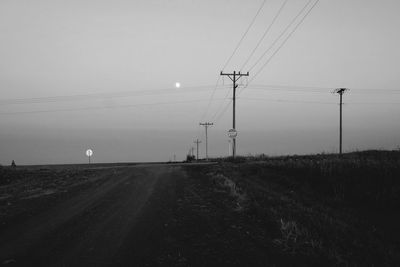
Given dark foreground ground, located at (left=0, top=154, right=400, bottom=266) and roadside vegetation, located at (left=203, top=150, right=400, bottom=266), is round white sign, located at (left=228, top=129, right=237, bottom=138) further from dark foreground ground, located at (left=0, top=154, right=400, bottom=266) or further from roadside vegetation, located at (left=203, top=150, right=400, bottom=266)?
dark foreground ground, located at (left=0, top=154, right=400, bottom=266)

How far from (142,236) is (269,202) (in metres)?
5.36

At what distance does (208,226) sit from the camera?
305 inches

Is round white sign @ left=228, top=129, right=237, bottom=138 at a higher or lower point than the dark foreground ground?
higher

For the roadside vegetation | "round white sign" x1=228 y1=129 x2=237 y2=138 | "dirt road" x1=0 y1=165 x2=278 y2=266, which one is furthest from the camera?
"round white sign" x1=228 y1=129 x2=237 y2=138

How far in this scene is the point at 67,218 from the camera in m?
8.93

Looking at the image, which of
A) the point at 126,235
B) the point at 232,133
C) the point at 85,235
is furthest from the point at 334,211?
the point at 232,133

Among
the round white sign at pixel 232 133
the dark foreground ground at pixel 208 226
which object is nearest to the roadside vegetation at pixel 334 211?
the dark foreground ground at pixel 208 226

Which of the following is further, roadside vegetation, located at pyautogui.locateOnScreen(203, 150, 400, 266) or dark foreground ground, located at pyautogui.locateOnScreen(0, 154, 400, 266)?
roadside vegetation, located at pyautogui.locateOnScreen(203, 150, 400, 266)

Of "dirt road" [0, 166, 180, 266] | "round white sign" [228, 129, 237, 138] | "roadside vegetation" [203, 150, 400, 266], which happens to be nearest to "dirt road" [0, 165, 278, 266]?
"dirt road" [0, 166, 180, 266]

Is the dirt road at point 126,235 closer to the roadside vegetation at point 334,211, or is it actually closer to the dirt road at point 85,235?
the dirt road at point 85,235

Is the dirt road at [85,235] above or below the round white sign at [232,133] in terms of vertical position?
below

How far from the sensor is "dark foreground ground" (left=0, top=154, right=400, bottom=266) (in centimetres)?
566

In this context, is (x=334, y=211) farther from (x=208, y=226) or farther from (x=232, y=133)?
(x=232, y=133)

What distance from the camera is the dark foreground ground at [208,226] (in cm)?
566
